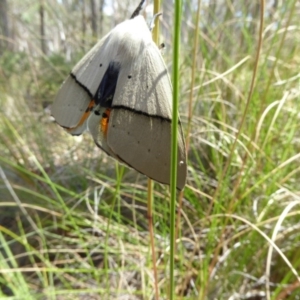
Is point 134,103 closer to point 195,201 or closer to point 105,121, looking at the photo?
point 105,121

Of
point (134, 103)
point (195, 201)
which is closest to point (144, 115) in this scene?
point (134, 103)

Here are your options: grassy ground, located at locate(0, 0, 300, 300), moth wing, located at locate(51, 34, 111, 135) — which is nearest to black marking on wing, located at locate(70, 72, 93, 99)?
moth wing, located at locate(51, 34, 111, 135)

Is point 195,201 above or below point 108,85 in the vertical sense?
below

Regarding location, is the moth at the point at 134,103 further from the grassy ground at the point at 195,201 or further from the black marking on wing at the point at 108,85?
the grassy ground at the point at 195,201

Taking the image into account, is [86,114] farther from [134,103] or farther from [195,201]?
[195,201]

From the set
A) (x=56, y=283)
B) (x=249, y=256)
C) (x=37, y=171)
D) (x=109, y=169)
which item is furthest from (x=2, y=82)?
(x=249, y=256)

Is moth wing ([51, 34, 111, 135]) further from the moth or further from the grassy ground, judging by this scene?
the grassy ground

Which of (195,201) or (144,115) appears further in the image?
(195,201)
